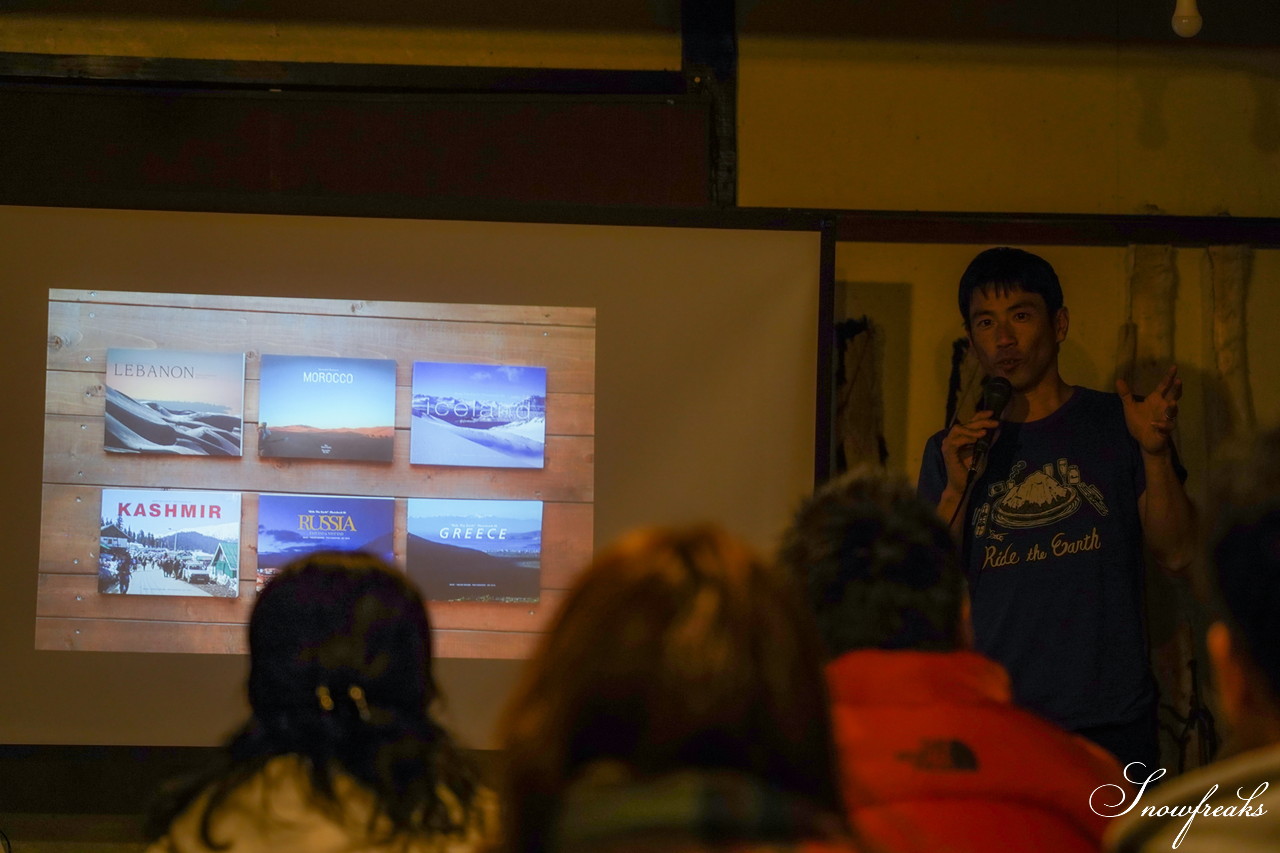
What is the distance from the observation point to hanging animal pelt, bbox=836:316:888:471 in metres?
3.06

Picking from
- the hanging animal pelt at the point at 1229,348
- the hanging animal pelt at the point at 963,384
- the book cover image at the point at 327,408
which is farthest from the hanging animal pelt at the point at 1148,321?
the book cover image at the point at 327,408

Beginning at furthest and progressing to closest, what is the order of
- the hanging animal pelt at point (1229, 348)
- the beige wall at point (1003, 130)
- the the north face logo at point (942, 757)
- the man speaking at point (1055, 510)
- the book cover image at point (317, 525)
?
the beige wall at point (1003, 130) → the hanging animal pelt at point (1229, 348) → the book cover image at point (317, 525) → the man speaking at point (1055, 510) → the the north face logo at point (942, 757)

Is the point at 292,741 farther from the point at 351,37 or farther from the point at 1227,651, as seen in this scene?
the point at 351,37

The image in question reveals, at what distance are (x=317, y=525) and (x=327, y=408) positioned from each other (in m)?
0.30

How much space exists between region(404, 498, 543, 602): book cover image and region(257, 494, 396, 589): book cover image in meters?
0.07

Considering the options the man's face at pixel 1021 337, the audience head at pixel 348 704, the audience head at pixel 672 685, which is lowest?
the audience head at pixel 348 704

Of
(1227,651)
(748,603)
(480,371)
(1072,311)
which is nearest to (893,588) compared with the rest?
(1227,651)

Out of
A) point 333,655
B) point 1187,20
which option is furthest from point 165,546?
point 1187,20

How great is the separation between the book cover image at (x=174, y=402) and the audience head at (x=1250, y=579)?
245 cm

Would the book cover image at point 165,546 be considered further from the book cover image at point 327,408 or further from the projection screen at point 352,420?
the book cover image at point 327,408

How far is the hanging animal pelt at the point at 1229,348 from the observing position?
3043 millimetres

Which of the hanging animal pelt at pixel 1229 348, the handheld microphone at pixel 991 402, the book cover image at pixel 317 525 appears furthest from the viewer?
the hanging animal pelt at pixel 1229 348

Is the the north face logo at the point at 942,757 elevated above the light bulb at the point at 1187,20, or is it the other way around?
the light bulb at the point at 1187,20

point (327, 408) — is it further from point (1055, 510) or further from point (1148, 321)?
point (1148, 321)
